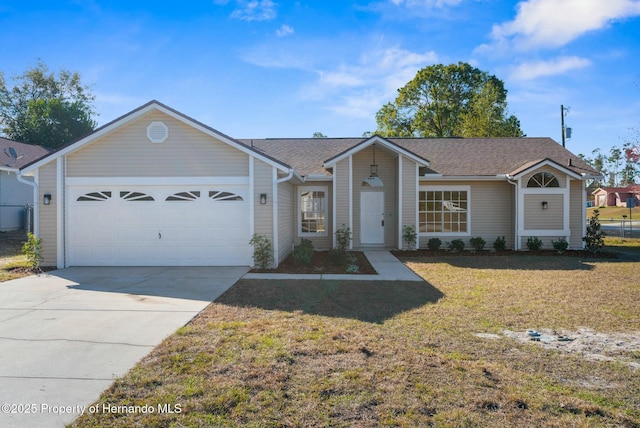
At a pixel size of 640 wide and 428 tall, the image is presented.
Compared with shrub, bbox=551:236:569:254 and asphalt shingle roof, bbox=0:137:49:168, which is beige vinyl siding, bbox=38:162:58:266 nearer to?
asphalt shingle roof, bbox=0:137:49:168

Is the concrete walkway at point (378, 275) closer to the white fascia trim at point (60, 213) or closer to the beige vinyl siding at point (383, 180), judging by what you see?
the beige vinyl siding at point (383, 180)

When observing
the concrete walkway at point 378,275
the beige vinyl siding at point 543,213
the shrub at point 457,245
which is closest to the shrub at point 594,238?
the beige vinyl siding at point 543,213

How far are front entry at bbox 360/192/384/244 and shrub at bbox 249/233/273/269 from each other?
4.99 metres

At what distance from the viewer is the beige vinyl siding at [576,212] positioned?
13.9 meters

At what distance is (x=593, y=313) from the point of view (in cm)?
592

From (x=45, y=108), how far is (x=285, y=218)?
29072mm

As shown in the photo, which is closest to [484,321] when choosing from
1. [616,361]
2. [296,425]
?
[616,361]

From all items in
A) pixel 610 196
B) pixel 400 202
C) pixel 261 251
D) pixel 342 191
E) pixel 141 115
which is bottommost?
pixel 261 251

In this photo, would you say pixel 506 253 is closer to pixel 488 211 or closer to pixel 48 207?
pixel 488 211

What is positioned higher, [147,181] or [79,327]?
[147,181]

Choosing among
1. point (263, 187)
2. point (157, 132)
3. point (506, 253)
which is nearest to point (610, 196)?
point (506, 253)

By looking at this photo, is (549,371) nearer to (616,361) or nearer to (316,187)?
(616,361)

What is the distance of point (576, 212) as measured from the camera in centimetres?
1388

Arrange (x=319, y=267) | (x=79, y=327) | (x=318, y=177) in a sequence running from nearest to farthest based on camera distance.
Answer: (x=79, y=327) < (x=319, y=267) < (x=318, y=177)
